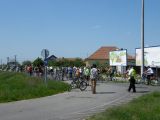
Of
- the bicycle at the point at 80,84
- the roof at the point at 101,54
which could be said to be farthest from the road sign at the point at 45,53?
the roof at the point at 101,54

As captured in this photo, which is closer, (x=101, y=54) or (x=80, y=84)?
(x=80, y=84)

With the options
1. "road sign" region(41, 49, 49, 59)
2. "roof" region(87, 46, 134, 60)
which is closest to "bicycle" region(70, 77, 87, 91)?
"road sign" region(41, 49, 49, 59)

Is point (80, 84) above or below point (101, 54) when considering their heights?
below

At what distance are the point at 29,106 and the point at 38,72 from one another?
128ft

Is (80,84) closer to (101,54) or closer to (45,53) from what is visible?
(45,53)

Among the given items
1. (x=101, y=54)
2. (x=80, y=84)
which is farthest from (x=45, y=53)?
(x=101, y=54)

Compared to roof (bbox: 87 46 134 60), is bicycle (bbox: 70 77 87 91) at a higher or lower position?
lower

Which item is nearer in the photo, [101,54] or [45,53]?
[45,53]

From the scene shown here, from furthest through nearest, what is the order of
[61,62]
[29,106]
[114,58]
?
[61,62], [114,58], [29,106]

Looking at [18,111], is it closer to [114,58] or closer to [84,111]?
[84,111]

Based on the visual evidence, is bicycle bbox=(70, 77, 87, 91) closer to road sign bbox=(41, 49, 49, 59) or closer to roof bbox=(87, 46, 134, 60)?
road sign bbox=(41, 49, 49, 59)

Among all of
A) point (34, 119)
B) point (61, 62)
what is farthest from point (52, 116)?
point (61, 62)

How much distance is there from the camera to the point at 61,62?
5103 inches

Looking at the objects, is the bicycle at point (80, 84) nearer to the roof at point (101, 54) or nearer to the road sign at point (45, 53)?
the road sign at point (45, 53)
